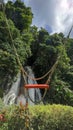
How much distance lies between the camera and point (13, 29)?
18.7 m

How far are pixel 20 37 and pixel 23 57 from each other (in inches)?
63.3

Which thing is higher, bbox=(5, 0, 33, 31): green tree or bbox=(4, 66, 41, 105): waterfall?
bbox=(5, 0, 33, 31): green tree

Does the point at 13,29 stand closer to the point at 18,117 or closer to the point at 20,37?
the point at 20,37

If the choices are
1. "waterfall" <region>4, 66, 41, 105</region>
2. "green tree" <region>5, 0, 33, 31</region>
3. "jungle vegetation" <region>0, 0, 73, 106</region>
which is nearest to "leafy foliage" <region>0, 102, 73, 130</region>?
"waterfall" <region>4, 66, 41, 105</region>

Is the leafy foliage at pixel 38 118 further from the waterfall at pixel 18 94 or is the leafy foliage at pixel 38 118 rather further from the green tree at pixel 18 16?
the green tree at pixel 18 16

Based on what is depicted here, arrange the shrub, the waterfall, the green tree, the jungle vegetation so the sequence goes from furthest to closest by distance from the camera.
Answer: the green tree, the jungle vegetation, the waterfall, the shrub

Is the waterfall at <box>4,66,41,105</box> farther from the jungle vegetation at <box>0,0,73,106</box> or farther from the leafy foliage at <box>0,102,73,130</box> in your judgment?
the leafy foliage at <box>0,102,73,130</box>

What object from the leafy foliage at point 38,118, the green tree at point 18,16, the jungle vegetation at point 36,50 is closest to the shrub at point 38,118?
the leafy foliage at point 38,118

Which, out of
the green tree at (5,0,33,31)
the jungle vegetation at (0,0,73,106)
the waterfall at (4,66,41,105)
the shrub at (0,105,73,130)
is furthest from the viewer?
the green tree at (5,0,33,31)

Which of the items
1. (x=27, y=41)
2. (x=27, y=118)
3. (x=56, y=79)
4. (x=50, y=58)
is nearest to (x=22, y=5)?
(x=27, y=41)

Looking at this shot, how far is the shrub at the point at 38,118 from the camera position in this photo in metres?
8.09

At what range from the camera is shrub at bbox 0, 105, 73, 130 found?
8094mm

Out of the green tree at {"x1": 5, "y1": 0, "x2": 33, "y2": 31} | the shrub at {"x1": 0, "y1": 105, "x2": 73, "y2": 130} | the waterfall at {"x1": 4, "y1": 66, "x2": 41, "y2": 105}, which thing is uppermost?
the green tree at {"x1": 5, "y1": 0, "x2": 33, "y2": 31}

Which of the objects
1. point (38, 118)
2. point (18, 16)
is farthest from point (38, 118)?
point (18, 16)
